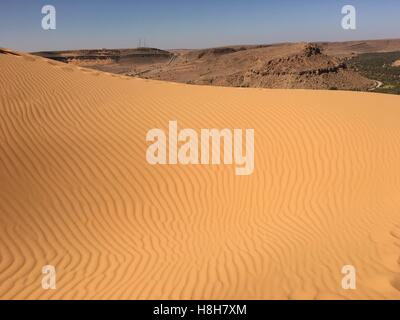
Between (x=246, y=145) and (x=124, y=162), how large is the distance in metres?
3.03

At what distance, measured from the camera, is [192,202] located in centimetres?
809

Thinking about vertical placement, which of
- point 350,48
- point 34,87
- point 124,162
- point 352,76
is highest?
point 350,48

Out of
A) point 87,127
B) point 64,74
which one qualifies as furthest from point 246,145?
point 64,74

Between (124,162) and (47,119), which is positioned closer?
(124,162)

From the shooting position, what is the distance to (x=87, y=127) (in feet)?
32.0

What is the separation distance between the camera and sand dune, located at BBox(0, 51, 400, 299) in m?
5.45

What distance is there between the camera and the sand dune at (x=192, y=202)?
215 inches

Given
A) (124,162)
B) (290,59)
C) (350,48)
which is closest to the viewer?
(124,162)

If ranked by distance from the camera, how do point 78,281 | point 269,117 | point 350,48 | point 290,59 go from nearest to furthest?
point 78,281 < point 269,117 < point 290,59 < point 350,48

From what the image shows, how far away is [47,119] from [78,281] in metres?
5.47
